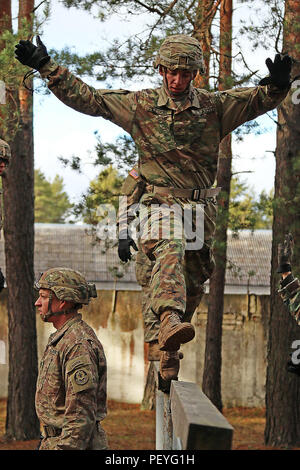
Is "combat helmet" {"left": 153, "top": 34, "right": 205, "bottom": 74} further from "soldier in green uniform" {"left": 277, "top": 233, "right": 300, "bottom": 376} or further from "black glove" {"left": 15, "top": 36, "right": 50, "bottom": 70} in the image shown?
"soldier in green uniform" {"left": 277, "top": 233, "right": 300, "bottom": 376}

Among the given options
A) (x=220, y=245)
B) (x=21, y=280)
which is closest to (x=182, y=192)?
(x=220, y=245)

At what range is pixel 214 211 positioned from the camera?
6.06 m

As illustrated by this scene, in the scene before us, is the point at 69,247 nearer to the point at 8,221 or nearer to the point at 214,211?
the point at 8,221

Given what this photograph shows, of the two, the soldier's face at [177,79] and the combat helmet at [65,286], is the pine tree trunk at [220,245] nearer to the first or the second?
the soldier's face at [177,79]

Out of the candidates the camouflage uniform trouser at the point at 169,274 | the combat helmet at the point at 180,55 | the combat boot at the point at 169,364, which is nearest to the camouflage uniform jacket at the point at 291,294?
the camouflage uniform trouser at the point at 169,274

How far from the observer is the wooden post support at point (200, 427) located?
3.10 m

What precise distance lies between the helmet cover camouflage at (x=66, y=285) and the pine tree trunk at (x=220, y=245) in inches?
300

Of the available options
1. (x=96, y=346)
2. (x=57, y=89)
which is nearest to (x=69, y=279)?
(x=96, y=346)

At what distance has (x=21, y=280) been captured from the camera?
557 inches

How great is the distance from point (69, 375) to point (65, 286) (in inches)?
24.2

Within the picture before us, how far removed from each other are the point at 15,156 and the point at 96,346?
9490 mm

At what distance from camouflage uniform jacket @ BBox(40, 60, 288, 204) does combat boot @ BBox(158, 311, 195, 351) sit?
3.74 ft

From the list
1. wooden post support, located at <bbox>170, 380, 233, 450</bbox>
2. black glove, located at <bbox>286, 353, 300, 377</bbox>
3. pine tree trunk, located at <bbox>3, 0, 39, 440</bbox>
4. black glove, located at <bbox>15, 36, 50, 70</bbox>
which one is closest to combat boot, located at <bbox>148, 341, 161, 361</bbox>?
black glove, located at <bbox>286, 353, 300, 377</bbox>

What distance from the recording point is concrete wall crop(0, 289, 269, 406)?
19.2 m
